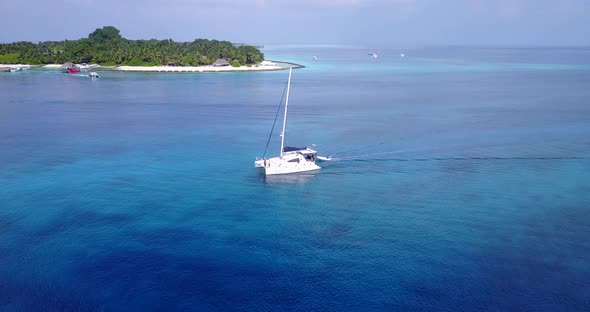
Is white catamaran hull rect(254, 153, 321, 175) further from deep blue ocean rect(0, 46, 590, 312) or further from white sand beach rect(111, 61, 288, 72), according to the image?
white sand beach rect(111, 61, 288, 72)

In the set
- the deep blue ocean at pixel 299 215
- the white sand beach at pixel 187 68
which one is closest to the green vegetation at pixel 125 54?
the white sand beach at pixel 187 68

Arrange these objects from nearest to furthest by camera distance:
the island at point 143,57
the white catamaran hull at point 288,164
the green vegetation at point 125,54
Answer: the white catamaran hull at point 288,164, the island at point 143,57, the green vegetation at point 125,54

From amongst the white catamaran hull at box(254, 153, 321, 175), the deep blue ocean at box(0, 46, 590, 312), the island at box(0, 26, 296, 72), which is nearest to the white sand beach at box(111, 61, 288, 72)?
the island at box(0, 26, 296, 72)

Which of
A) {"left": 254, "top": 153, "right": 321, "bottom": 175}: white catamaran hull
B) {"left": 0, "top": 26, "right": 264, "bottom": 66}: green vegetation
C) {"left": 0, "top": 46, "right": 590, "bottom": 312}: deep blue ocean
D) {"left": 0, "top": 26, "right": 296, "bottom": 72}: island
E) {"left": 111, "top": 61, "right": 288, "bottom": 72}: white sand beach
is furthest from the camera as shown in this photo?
{"left": 0, "top": 26, "right": 264, "bottom": 66}: green vegetation

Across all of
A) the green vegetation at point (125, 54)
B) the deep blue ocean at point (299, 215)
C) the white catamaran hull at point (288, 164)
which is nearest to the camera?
the deep blue ocean at point (299, 215)

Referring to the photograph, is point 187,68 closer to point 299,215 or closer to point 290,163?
point 290,163

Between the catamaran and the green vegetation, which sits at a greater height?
the green vegetation

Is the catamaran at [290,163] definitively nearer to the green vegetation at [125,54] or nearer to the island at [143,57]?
the island at [143,57]

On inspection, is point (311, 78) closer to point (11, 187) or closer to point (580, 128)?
point (580, 128)
